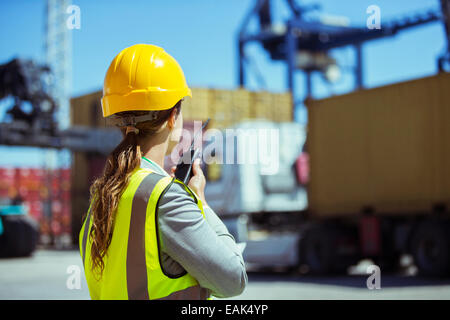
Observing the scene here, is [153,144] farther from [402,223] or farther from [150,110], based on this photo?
[402,223]

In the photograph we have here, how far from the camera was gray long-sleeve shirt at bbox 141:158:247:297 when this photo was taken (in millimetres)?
1769

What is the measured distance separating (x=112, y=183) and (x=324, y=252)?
11.8 m

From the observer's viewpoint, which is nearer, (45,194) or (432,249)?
(432,249)

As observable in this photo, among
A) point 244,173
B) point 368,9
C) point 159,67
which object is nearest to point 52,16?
point 244,173

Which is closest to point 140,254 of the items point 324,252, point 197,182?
point 197,182

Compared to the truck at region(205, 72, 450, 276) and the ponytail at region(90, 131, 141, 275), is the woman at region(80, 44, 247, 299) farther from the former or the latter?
the truck at region(205, 72, 450, 276)

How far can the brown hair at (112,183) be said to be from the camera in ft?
6.16

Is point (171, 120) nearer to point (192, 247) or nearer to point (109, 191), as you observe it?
point (109, 191)

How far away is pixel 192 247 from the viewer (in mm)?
1766

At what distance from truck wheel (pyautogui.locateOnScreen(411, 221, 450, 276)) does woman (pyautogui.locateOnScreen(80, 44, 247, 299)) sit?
9992 mm
